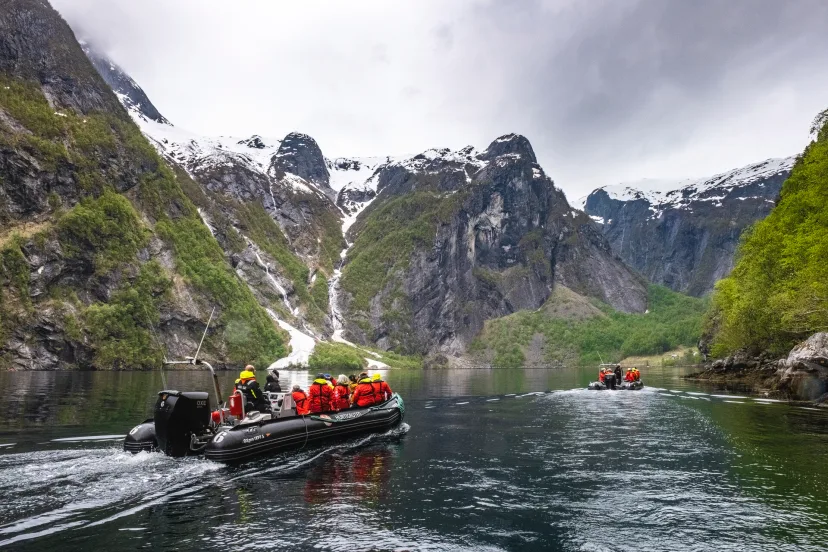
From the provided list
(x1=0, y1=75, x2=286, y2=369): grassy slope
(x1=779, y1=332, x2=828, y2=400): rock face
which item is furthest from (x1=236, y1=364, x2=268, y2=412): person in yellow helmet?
(x1=0, y1=75, x2=286, y2=369): grassy slope

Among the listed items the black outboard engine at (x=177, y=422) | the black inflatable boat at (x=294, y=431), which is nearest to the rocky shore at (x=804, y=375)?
the black inflatable boat at (x=294, y=431)

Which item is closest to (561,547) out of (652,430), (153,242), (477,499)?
(477,499)

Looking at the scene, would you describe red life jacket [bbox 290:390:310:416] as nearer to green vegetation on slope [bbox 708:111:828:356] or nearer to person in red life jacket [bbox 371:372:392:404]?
person in red life jacket [bbox 371:372:392:404]

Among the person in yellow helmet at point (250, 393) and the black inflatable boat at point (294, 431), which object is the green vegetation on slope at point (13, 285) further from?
the black inflatable boat at point (294, 431)

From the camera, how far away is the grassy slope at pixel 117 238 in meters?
124

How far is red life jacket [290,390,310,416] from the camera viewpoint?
21406 mm

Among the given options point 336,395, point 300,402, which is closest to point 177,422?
point 300,402

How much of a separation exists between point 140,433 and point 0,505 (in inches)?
229

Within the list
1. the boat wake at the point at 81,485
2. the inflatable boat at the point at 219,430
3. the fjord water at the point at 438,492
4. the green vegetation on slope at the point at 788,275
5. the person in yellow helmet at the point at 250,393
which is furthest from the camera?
the green vegetation on slope at the point at 788,275

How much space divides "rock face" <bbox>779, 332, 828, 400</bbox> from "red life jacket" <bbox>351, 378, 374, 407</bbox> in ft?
106

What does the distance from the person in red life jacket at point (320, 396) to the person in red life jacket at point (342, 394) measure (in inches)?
29.0

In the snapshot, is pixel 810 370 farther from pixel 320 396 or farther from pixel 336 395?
pixel 320 396

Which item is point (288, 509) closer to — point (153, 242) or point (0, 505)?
point (0, 505)

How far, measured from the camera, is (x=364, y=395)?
2464 cm
